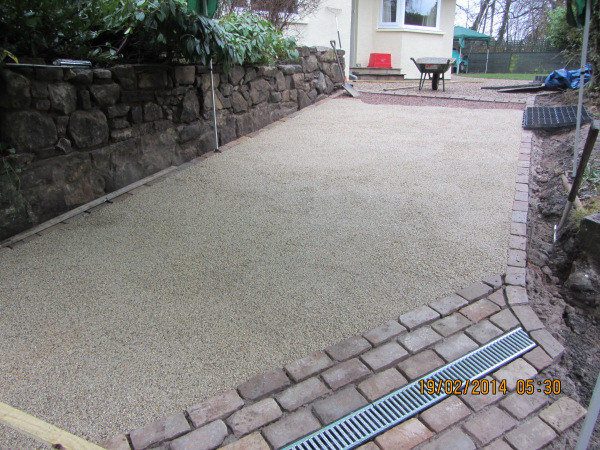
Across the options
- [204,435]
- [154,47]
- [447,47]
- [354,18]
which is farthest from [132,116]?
[447,47]

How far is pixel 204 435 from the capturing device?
1.95 metres

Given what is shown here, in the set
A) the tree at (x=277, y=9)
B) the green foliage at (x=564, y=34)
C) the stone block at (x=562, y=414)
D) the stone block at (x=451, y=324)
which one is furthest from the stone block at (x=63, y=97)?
the green foliage at (x=564, y=34)

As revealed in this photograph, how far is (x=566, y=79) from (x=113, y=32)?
351 inches

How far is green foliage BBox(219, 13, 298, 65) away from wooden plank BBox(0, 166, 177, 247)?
1.77m

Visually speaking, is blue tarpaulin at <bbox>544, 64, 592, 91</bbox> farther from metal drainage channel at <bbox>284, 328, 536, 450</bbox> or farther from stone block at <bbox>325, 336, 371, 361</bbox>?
stone block at <bbox>325, 336, 371, 361</bbox>

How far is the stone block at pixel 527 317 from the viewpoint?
267 centimetres

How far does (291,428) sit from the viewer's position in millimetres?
1999

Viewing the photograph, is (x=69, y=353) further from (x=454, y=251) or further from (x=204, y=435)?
(x=454, y=251)

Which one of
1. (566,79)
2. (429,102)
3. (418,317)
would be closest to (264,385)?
(418,317)

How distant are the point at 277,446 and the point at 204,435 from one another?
0.32 meters

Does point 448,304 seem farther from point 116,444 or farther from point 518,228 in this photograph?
point 116,444

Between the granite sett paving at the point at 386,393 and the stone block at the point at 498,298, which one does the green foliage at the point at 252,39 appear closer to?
the stone block at the point at 498,298

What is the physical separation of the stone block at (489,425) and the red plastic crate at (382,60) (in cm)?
1302

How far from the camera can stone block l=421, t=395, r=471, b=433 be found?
2.05 m
